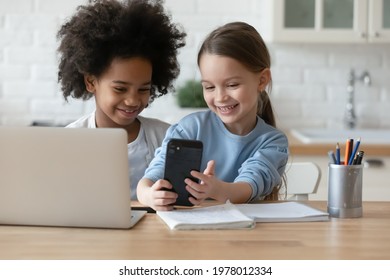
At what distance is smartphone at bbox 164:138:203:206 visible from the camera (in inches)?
59.6

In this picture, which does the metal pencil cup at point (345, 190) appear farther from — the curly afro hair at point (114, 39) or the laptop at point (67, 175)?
the curly afro hair at point (114, 39)

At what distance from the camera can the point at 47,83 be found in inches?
144

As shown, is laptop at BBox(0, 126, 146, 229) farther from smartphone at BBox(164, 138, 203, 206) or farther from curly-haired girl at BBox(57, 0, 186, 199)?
curly-haired girl at BBox(57, 0, 186, 199)

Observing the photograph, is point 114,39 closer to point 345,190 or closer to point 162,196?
point 162,196

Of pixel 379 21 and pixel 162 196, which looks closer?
pixel 162 196

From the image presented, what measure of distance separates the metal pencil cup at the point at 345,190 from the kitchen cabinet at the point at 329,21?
1.95 metres

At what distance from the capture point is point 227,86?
1.83 m

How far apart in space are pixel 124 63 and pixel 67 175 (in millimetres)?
707

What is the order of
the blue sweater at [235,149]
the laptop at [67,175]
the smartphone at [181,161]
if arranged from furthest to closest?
the blue sweater at [235,149]
the smartphone at [181,161]
the laptop at [67,175]

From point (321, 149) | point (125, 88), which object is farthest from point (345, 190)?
point (321, 149)

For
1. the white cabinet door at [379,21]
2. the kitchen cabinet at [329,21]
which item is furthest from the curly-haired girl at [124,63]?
the white cabinet door at [379,21]

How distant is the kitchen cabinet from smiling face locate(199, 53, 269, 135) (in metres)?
1.61

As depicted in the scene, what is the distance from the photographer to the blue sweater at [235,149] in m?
1.80
